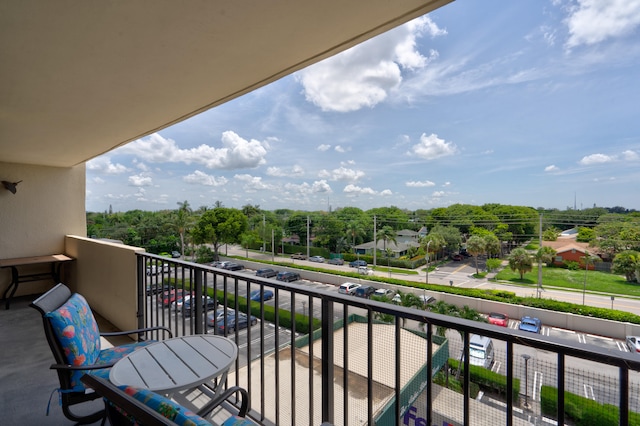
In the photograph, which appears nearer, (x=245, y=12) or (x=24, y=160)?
(x=245, y=12)

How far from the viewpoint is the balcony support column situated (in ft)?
4.71

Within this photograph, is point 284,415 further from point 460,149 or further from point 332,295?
point 460,149

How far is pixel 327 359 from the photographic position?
4.74ft

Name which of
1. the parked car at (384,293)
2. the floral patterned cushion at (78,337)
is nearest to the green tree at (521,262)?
the parked car at (384,293)

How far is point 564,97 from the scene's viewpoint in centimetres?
3550

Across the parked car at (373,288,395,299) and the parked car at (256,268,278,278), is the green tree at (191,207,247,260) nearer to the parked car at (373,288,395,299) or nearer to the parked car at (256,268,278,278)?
the parked car at (256,268,278,278)

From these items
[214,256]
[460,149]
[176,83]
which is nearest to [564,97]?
[460,149]

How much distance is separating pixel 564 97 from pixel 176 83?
4696 centimetres

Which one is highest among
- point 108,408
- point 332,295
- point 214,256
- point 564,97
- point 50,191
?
point 564,97

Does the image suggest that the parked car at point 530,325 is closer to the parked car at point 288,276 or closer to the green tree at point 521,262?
the green tree at point 521,262

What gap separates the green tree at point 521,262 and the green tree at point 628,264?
4.93 m

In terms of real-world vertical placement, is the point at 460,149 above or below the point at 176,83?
above

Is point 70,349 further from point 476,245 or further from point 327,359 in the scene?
point 476,245

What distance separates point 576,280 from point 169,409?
96.4 feet
